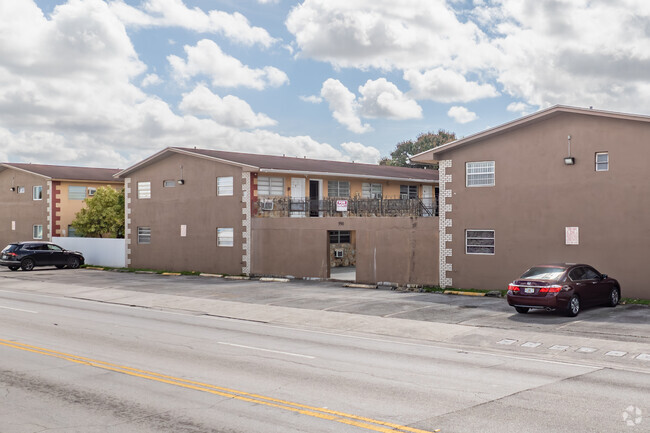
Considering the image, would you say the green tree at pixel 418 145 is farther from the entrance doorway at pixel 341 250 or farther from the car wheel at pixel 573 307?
the car wheel at pixel 573 307

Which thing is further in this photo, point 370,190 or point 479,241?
point 370,190

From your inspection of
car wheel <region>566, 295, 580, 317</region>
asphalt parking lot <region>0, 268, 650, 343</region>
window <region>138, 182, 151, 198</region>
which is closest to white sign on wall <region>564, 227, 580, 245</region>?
asphalt parking lot <region>0, 268, 650, 343</region>

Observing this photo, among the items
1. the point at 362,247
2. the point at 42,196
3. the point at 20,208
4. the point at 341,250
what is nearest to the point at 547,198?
the point at 362,247

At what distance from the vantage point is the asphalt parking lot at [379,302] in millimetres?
18306

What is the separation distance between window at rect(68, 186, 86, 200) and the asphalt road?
2627cm

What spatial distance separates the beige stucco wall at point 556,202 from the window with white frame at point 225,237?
13.1 meters

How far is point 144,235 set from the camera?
133 ft

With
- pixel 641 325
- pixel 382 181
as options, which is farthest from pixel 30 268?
pixel 641 325

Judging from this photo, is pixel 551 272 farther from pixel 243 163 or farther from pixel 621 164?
pixel 243 163

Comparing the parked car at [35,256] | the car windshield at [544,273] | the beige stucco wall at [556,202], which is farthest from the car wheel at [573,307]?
the parked car at [35,256]

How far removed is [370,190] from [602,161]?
20632 millimetres

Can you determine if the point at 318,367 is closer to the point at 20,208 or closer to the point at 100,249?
the point at 100,249

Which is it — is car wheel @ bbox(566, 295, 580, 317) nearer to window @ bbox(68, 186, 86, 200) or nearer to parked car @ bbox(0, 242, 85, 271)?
parked car @ bbox(0, 242, 85, 271)

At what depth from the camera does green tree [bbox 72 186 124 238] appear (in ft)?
152
